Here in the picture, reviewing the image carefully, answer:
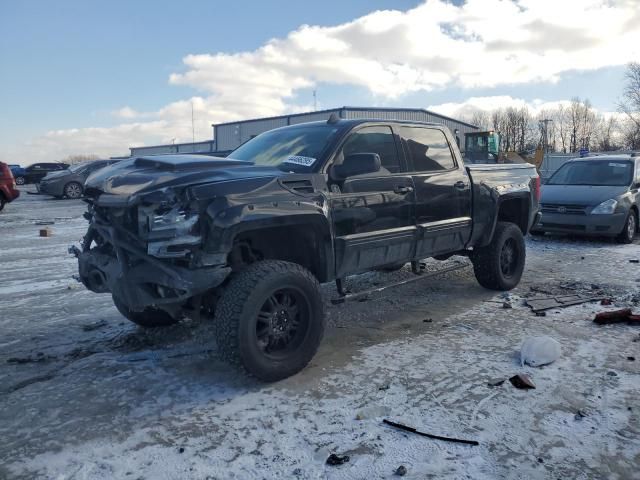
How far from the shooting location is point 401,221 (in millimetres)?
4738

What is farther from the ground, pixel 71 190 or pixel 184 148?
pixel 184 148

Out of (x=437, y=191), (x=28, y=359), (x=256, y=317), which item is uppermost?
(x=437, y=191)

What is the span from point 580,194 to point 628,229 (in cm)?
106

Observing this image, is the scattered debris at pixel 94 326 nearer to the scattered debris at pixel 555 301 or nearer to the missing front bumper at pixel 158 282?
the missing front bumper at pixel 158 282

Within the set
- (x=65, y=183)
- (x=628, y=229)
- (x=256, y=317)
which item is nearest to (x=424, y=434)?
(x=256, y=317)

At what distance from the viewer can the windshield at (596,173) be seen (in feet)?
33.4

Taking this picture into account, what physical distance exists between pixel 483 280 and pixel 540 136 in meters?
80.5

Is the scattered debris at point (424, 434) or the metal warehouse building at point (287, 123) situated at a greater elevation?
the metal warehouse building at point (287, 123)

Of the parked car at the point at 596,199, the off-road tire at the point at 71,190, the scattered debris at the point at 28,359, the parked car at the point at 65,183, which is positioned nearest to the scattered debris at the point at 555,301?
the parked car at the point at 596,199

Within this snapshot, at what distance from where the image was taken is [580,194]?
32.1 feet

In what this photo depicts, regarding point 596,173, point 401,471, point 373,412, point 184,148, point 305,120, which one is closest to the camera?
point 401,471

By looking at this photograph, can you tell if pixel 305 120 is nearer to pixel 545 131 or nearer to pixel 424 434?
pixel 424 434

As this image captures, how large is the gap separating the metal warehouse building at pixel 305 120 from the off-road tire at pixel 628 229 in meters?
18.9

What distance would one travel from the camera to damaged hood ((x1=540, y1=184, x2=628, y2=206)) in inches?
375
